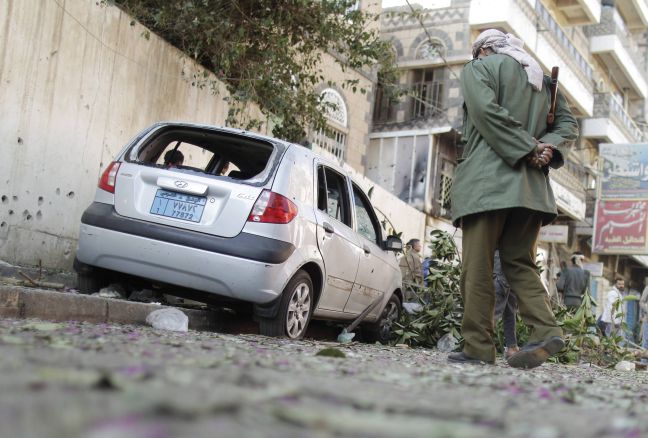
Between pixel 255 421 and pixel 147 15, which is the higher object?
pixel 147 15

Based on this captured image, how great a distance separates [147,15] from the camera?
9.57 metres

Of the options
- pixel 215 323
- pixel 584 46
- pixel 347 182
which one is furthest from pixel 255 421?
pixel 584 46

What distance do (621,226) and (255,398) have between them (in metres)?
25.3

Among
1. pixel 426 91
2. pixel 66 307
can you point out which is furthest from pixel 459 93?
pixel 66 307

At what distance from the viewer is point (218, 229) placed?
5.69 metres

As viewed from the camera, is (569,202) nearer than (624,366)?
No

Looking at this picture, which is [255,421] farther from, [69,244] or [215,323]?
[69,244]

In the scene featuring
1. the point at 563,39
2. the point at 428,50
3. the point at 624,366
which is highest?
the point at 563,39

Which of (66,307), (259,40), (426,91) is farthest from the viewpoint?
(426,91)

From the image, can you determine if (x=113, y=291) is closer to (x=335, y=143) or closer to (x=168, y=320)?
(x=168, y=320)

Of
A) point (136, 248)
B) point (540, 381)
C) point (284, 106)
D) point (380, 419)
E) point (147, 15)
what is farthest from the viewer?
point (284, 106)

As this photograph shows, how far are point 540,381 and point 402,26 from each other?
2029 cm

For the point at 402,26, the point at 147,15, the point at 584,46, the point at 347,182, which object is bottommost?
the point at 347,182

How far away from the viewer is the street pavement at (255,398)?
1.68m
